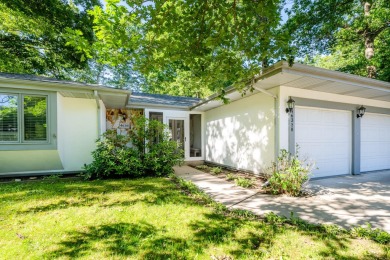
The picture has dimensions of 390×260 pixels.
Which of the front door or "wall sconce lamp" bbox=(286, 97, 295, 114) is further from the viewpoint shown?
the front door

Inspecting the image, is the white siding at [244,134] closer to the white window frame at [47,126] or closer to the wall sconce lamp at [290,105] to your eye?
the wall sconce lamp at [290,105]

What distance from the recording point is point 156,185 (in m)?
5.28

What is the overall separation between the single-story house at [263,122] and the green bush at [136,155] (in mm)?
912

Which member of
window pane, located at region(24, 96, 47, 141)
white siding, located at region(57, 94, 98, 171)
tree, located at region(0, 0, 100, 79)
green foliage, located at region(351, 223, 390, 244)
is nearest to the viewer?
green foliage, located at region(351, 223, 390, 244)

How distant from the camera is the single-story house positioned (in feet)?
17.3

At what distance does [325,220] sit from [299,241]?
1.03m

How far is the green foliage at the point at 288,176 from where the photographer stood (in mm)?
4487

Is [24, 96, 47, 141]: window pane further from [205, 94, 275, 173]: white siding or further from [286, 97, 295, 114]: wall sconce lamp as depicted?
[286, 97, 295, 114]: wall sconce lamp

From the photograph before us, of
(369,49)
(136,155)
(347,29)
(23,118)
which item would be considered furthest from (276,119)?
(369,49)

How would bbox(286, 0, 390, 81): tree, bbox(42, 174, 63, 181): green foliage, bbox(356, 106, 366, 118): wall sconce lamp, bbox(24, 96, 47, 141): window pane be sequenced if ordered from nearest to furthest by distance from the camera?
bbox(24, 96, 47, 141): window pane → bbox(42, 174, 63, 181): green foliage → bbox(356, 106, 366, 118): wall sconce lamp → bbox(286, 0, 390, 81): tree

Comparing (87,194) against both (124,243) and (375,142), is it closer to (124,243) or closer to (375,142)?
(124,243)

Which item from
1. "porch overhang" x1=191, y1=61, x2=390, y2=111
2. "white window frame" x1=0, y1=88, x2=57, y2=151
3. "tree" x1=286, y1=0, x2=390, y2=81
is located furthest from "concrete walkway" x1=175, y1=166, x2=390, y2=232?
"tree" x1=286, y1=0, x2=390, y2=81

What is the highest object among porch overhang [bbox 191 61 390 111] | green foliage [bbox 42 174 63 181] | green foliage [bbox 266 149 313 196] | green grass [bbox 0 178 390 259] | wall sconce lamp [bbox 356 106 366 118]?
porch overhang [bbox 191 61 390 111]

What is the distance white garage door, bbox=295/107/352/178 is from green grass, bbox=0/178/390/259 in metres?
3.44
